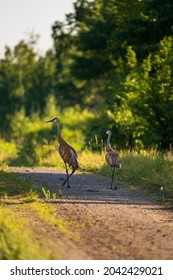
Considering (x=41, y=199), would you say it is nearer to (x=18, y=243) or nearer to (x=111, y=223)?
(x=111, y=223)

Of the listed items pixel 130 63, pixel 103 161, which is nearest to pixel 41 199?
pixel 103 161

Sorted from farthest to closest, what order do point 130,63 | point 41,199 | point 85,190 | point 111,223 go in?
point 130,63 → point 85,190 → point 41,199 → point 111,223

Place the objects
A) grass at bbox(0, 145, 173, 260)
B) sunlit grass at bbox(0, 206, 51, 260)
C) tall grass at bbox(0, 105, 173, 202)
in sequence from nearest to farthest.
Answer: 1. sunlit grass at bbox(0, 206, 51, 260)
2. grass at bbox(0, 145, 173, 260)
3. tall grass at bbox(0, 105, 173, 202)

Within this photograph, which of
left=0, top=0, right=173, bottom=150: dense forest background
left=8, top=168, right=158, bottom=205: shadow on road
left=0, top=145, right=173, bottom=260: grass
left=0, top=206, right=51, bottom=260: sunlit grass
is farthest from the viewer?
left=0, top=0, right=173, bottom=150: dense forest background

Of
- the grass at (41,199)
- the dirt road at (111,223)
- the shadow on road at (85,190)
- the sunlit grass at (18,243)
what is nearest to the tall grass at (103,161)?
the grass at (41,199)

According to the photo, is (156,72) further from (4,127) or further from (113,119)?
(4,127)

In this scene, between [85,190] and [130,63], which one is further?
[130,63]

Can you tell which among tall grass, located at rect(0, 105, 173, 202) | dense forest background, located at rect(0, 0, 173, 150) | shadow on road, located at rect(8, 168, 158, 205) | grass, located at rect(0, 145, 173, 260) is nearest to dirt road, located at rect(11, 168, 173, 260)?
shadow on road, located at rect(8, 168, 158, 205)

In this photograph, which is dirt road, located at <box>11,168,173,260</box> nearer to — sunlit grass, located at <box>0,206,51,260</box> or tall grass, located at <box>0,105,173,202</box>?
sunlit grass, located at <box>0,206,51,260</box>

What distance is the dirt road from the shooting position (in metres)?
10.9

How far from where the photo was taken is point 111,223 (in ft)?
43.1

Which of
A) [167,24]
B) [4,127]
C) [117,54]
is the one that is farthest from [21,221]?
[4,127]

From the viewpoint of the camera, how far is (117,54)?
1454 inches
